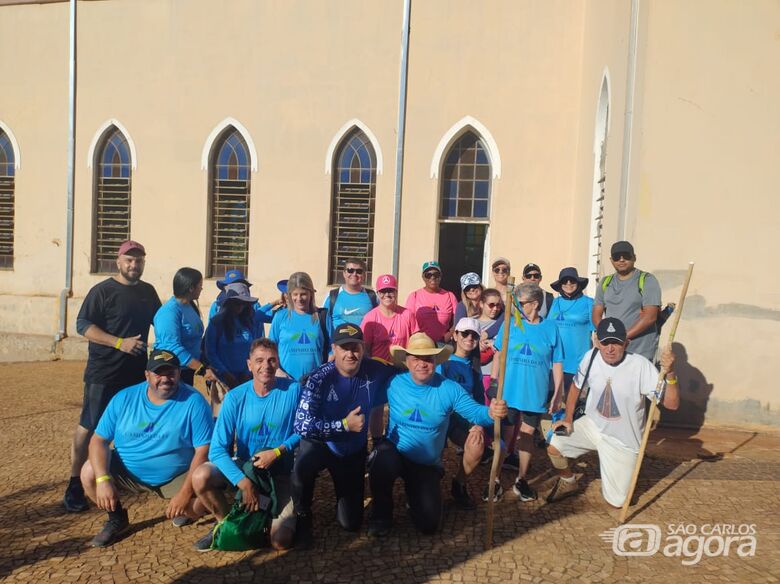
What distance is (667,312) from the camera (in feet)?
19.6

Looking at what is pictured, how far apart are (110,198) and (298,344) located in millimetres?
8790

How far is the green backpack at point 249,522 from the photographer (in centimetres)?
397

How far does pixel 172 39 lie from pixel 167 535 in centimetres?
1005

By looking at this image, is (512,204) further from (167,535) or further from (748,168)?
(167,535)

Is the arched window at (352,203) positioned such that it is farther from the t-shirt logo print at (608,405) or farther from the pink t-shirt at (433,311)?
the t-shirt logo print at (608,405)

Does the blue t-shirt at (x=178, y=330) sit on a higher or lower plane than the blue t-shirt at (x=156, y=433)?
higher

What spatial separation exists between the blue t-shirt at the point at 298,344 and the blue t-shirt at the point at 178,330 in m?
0.63

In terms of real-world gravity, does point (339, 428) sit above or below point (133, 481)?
above

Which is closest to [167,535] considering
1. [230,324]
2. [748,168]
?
[230,324]

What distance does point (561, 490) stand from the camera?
4.93m

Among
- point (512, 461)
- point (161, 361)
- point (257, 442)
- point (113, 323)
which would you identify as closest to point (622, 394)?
point (512, 461)

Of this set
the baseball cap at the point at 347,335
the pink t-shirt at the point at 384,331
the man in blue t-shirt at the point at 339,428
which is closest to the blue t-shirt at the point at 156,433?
the man in blue t-shirt at the point at 339,428

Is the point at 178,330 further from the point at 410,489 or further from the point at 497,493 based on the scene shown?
the point at 497,493

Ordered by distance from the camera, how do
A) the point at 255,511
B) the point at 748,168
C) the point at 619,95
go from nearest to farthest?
the point at 255,511 < the point at 748,168 < the point at 619,95
